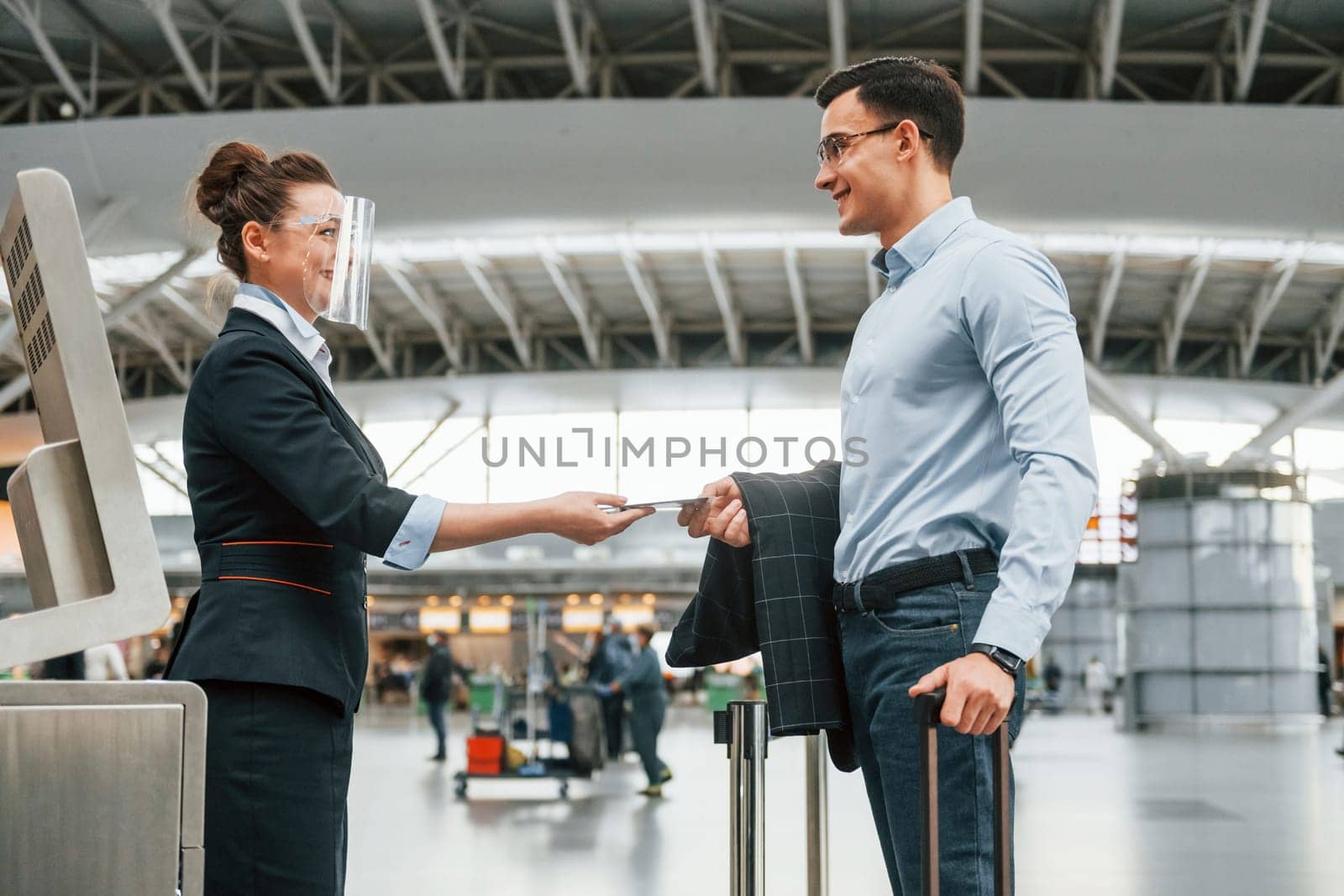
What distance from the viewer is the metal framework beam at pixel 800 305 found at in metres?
28.4

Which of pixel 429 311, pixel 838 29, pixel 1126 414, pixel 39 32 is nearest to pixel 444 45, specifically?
pixel 838 29

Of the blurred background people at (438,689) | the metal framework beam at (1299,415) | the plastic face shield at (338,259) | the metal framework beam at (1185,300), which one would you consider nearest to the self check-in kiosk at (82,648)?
the plastic face shield at (338,259)

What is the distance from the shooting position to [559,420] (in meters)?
2.82

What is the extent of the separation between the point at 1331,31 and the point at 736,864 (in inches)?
768

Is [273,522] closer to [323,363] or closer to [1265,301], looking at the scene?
[323,363]

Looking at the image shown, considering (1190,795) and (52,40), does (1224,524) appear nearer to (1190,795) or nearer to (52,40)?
(1190,795)

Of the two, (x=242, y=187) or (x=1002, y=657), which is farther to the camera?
(x=242, y=187)

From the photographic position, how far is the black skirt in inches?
73.2

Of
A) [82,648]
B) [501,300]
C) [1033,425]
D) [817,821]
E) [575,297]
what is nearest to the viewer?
[82,648]

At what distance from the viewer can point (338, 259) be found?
2289mm

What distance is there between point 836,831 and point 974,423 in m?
7.18

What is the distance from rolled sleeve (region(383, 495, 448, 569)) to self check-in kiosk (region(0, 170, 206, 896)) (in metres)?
0.45

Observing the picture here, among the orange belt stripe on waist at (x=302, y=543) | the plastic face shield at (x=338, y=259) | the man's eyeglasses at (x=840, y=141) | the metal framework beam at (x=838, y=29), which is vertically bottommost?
the orange belt stripe on waist at (x=302, y=543)

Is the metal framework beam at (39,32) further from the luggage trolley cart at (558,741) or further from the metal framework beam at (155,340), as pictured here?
the metal framework beam at (155,340)
